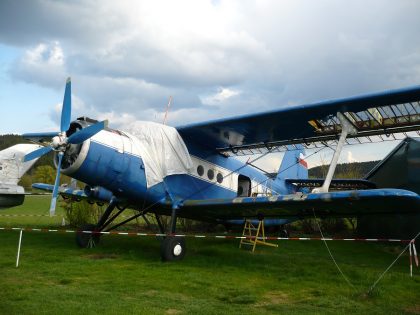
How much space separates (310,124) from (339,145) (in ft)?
3.93

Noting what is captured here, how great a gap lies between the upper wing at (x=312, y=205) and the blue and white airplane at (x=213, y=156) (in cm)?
2

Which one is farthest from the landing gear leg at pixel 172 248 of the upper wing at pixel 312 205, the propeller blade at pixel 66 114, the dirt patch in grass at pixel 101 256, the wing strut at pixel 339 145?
the propeller blade at pixel 66 114

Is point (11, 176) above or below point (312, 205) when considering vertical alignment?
above

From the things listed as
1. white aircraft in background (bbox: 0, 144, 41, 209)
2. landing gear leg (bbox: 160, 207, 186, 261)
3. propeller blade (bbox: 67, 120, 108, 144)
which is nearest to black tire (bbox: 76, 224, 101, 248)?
landing gear leg (bbox: 160, 207, 186, 261)

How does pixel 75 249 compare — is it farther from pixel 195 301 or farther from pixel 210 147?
pixel 195 301

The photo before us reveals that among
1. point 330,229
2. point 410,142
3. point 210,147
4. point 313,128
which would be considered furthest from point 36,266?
point 330,229

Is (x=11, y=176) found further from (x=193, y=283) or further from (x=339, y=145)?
(x=339, y=145)

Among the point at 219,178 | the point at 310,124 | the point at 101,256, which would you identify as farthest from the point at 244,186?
the point at 101,256

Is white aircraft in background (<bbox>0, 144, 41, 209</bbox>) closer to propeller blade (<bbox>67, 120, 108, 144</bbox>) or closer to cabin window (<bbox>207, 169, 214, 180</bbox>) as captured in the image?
cabin window (<bbox>207, 169, 214, 180</bbox>)

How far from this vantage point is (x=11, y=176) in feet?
54.8

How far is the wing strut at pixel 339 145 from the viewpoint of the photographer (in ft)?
28.7

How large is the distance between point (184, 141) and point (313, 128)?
331cm

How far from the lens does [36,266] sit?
25.1 ft

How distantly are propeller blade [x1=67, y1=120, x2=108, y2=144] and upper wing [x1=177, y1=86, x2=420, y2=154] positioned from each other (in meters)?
2.59
